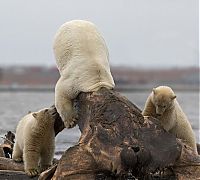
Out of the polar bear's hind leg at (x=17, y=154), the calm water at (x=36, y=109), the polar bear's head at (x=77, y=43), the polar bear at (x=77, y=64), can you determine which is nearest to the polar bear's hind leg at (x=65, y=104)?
the polar bear at (x=77, y=64)

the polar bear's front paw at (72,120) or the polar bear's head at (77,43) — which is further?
the polar bear's head at (77,43)

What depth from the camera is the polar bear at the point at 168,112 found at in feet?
30.9

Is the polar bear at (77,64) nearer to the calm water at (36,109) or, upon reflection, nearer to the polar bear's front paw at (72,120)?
the polar bear's front paw at (72,120)

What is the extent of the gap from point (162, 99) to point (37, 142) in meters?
1.87

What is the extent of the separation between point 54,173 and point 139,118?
1.25 meters

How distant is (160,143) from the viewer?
7.80 meters

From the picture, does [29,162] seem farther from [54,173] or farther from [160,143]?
[160,143]

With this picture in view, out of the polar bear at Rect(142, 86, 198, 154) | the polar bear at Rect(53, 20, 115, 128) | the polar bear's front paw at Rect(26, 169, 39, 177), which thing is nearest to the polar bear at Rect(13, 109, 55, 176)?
the polar bear's front paw at Rect(26, 169, 39, 177)

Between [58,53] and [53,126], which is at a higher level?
[58,53]

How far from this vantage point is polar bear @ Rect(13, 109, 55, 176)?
934 cm

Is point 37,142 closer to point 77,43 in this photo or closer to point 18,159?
point 18,159

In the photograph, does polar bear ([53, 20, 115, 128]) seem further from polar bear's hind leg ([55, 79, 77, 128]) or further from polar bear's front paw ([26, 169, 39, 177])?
polar bear's front paw ([26, 169, 39, 177])

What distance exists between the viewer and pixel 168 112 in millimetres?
9602

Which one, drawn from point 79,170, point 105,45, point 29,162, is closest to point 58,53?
point 105,45
